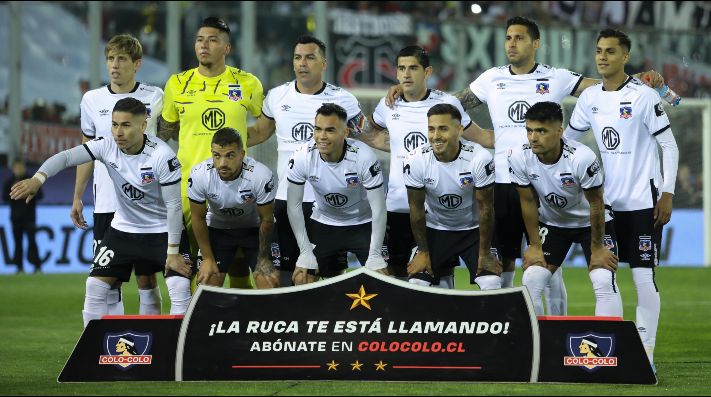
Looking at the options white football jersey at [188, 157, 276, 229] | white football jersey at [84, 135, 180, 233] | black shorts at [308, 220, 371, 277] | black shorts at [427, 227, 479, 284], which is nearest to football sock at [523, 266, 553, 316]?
black shorts at [427, 227, 479, 284]

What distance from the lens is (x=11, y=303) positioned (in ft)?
44.4

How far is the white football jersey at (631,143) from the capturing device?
780 cm

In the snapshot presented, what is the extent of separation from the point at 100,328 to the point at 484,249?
2341 millimetres

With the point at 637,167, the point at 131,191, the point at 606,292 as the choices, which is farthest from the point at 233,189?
the point at 637,167

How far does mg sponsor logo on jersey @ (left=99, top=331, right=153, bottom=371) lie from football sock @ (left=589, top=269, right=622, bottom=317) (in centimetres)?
261

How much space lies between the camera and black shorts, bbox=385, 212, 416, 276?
8.52 meters

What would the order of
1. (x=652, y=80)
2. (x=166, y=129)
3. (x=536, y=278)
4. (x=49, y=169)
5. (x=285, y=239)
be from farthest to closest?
1. (x=166, y=129)
2. (x=285, y=239)
3. (x=652, y=80)
4. (x=536, y=278)
5. (x=49, y=169)

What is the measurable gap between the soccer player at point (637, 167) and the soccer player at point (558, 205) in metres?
0.16

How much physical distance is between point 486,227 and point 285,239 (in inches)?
57.8

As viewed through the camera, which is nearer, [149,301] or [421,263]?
[421,263]

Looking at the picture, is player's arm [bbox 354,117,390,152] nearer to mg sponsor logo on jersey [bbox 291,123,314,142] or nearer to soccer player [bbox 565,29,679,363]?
mg sponsor logo on jersey [bbox 291,123,314,142]

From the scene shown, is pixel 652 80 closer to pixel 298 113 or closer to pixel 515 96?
pixel 515 96

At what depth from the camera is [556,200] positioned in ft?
25.4

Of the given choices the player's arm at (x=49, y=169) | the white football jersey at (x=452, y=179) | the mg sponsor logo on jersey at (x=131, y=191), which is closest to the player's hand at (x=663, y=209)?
the white football jersey at (x=452, y=179)
